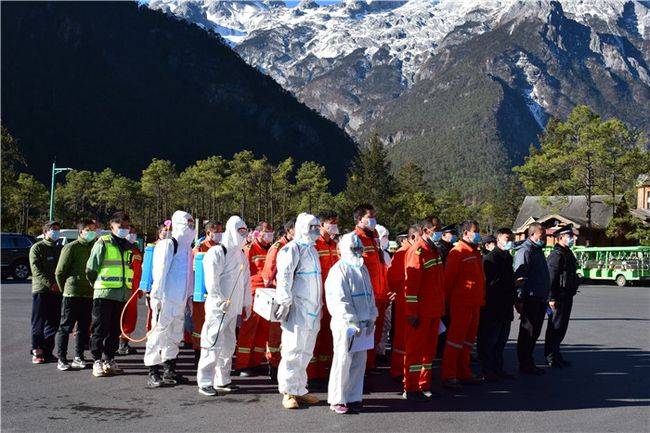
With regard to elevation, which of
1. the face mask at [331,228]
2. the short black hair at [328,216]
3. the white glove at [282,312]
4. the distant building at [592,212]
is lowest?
the white glove at [282,312]

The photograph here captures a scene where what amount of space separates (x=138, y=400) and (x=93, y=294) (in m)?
2.15

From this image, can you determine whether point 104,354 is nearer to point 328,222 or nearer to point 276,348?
point 276,348

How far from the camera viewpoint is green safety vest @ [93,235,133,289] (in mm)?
8867

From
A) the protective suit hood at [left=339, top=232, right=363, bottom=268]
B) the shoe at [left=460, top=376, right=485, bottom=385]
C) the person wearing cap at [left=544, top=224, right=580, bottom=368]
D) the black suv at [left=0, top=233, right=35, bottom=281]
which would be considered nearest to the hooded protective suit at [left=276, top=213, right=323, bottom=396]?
the protective suit hood at [left=339, top=232, right=363, bottom=268]

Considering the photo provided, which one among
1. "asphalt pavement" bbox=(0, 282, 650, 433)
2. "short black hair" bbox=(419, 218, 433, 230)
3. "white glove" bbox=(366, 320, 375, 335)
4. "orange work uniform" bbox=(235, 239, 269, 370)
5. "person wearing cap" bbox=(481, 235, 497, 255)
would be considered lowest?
"asphalt pavement" bbox=(0, 282, 650, 433)

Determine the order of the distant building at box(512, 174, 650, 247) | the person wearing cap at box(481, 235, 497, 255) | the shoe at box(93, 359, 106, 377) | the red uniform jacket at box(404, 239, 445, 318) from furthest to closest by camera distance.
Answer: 1. the distant building at box(512, 174, 650, 247)
2. the person wearing cap at box(481, 235, 497, 255)
3. the shoe at box(93, 359, 106, 377)
4. the red uniform jacket at box(404, 239, 445, 318)

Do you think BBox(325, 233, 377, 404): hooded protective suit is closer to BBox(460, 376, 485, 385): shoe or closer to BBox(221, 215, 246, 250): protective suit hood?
BBox(221, 215, 246, 250): protective suit hood

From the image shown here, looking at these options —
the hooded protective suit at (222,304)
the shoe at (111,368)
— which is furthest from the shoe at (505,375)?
the shoe at (111,368)

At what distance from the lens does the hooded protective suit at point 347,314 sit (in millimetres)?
7064

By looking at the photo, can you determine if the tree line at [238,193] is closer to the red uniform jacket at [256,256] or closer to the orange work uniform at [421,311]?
the red uniform jacket at [256,256]

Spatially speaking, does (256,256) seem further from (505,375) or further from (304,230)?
(505,375)

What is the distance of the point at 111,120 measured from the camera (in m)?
132

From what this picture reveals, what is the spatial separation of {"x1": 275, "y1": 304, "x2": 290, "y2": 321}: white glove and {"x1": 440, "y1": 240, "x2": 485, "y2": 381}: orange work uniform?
265 cm

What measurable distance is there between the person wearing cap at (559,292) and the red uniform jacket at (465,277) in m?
2.01
